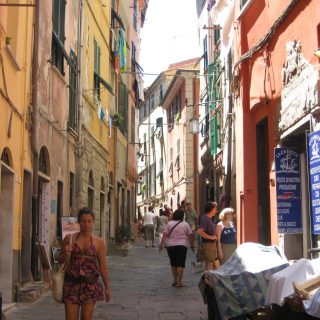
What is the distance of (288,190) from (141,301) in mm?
3073

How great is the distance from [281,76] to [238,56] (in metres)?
3.20

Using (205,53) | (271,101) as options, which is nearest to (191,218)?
(205,53)

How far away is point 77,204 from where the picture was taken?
16203mm

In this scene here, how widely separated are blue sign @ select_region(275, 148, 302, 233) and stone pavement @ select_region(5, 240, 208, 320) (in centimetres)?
192

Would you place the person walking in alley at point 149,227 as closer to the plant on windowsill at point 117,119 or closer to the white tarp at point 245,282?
the plant on windowsill at point 117,119

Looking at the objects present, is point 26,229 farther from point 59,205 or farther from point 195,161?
point 195,161

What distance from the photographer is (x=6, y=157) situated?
31.7 feet

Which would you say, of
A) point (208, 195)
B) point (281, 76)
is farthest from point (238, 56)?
point (208, 195)

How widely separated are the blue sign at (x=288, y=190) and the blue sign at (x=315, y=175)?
1.68 m

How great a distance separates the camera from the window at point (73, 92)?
49.7 feet

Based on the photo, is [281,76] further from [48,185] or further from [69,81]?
[69,81]

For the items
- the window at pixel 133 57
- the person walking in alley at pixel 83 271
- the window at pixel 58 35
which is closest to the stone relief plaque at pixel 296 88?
the person walking in alley at pixel 83 271

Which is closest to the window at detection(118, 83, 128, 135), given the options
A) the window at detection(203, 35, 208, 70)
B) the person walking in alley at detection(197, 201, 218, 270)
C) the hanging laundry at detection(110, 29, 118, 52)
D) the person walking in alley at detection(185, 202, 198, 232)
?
the hanging laundry at detection(110, 29, 118, 52)

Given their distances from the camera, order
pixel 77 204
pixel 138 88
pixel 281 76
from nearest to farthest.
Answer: pixel 281 76
pixel 77 204
pixel 138 88
